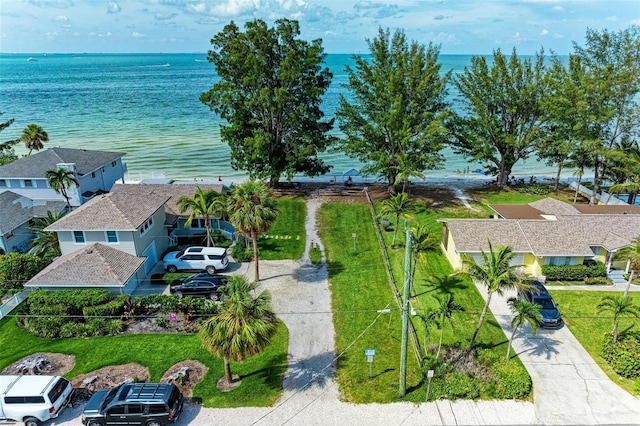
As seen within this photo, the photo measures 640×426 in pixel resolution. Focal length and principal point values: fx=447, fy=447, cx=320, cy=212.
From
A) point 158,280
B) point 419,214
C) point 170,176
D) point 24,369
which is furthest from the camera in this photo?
point 170,176

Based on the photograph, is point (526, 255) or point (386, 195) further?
point (386, 195)

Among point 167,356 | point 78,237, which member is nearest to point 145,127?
point 78,237

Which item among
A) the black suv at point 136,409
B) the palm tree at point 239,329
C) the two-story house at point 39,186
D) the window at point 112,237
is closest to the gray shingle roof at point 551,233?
the palm tree at point 239,329

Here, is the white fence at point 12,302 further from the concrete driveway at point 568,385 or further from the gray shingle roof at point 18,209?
the concrete driveway at point 568,385

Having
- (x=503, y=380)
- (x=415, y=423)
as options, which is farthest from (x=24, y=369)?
(x=503, y=380)

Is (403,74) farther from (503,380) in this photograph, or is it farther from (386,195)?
(503,380)

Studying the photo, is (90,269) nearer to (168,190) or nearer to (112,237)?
(112,237)
